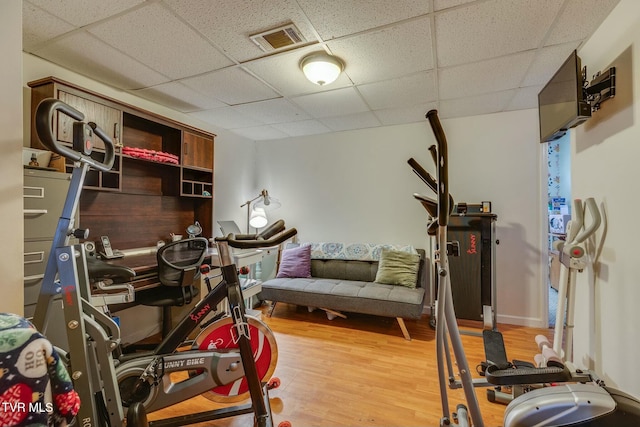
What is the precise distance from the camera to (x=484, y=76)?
238cm

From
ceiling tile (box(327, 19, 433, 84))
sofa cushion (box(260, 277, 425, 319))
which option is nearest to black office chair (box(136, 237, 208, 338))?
sofa cushion (box(260, 277, 425, 319))

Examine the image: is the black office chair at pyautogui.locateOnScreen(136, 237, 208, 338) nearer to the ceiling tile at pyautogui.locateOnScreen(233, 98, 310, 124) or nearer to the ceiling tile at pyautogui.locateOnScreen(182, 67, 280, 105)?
the ceiling tile at pyautogui.locateOnScreen(182, 67, 280, 105)

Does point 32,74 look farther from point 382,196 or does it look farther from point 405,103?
point 382,196

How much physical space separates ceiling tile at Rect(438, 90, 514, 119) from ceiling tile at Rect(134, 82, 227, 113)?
2.44m

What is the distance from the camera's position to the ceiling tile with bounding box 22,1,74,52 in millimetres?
1594

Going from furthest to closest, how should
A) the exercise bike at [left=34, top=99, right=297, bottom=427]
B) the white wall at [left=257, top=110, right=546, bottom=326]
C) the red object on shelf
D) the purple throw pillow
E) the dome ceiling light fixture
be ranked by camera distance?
the purple throw pillow < the white wall at [left=257, top=110, right=546, bottom=326] < the red object on shelf < the dome ceiling light fixture < the exercise bike at [left=34, top=99, right=297, bottom=427]

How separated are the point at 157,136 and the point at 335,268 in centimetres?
258

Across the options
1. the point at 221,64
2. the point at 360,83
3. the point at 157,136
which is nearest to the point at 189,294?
the point at 157,136

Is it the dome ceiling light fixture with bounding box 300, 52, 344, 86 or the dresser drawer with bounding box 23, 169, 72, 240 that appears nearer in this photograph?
the dresser drawer with bounding box 23, 169, 72, 240

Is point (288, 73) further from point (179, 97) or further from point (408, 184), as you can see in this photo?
point (408, 184)

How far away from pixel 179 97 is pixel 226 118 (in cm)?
67

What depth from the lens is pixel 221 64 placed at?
2.19 meters

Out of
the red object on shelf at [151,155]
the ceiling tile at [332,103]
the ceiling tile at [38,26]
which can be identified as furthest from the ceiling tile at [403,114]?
the ceiling tile at [38,26]

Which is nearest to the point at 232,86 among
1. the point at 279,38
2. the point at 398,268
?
the point at 279,38
